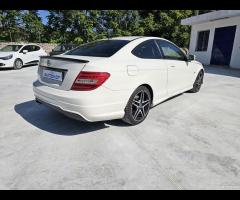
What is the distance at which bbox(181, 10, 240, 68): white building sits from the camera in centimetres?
1275

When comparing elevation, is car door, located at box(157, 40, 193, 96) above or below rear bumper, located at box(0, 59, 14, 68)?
above

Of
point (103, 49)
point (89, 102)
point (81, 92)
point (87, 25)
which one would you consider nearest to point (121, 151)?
point (89, 102)

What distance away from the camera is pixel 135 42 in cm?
377

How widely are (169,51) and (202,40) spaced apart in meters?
12.6

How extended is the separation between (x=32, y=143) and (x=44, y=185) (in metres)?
1.02

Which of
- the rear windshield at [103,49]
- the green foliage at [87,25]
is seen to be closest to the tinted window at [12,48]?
the rear windshield at [103,49]

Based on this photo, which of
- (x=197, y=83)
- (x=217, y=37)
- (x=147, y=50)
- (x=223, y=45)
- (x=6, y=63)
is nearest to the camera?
(x=147, y=50)

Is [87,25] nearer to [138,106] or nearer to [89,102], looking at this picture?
[138,106]

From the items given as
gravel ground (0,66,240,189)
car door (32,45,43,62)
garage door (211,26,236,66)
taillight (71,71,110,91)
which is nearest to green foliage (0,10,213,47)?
car door (32,45,43,62)

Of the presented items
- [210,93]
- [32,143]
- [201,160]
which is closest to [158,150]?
[201,160]

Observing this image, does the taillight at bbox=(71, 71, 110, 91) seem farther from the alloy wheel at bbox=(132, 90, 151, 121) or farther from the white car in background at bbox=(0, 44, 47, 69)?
the white car in background at bbox=(0, 44, 47, 69)

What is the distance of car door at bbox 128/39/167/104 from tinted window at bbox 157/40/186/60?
21cm

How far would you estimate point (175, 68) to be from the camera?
15.1ft

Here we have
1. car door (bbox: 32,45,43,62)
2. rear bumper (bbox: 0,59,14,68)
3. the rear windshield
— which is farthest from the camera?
car door (bbox: 32,45,43,62)
